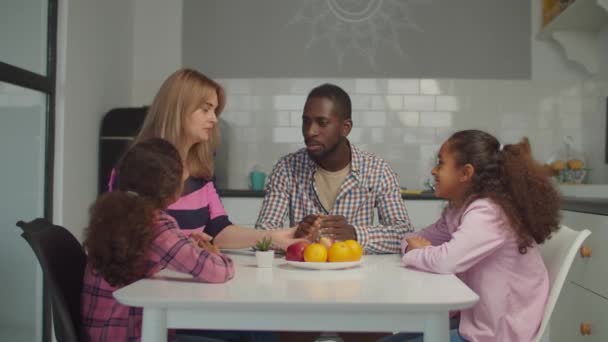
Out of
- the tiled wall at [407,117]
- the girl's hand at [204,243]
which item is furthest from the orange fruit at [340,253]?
the tiled wall at [407,117]

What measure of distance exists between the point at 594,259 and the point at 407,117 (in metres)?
2.19

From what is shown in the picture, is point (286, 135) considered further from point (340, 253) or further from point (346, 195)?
point (340, 253)

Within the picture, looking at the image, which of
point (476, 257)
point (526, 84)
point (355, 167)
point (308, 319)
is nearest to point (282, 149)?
point (526, 84)

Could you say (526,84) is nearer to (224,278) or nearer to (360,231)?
(360,231)

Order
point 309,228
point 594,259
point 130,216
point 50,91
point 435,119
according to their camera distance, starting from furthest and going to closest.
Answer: point 435,119
point 50,91
point 594,259
point 309,228
point 130,216

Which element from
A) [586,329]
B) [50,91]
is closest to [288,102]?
[50,91]

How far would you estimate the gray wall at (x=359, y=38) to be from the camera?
15.4 ft

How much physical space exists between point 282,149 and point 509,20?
182cm

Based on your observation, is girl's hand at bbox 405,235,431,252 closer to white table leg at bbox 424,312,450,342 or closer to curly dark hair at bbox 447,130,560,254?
curly dark hair at bbox 447,130,560,254

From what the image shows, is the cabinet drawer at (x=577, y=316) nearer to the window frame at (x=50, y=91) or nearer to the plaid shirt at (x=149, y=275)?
the plaid shirt at (x=149, y=275)

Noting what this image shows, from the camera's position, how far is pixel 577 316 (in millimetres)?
2828

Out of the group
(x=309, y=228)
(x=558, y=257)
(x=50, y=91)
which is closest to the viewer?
(x=558, y=257)

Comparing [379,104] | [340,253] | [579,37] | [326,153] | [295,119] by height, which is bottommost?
[340,253]

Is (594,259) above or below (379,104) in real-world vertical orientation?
below
